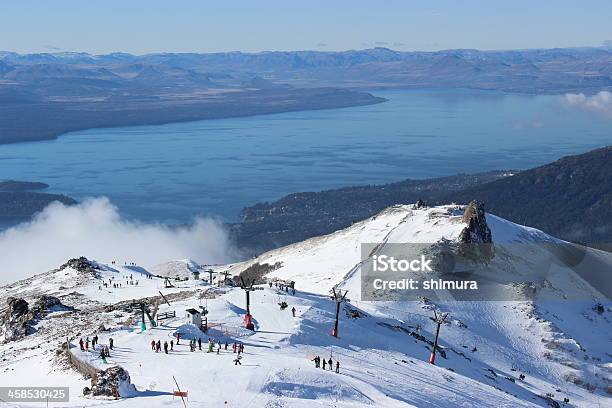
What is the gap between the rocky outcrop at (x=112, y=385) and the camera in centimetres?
3384

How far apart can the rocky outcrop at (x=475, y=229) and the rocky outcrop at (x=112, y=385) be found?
184 ft

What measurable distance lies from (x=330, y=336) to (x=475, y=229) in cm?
3965

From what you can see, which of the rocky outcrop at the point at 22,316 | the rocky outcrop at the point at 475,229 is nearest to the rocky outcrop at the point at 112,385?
the rocky outcrop at the point at 22,316

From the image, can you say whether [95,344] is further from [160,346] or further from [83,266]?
[83,266]

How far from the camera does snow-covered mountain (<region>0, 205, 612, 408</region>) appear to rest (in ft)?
122

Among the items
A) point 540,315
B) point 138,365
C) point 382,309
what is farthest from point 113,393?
point 540,315

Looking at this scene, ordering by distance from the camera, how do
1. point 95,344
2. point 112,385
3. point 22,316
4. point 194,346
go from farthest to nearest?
point 22,316, point 95,344, point 194,346, point 112,385

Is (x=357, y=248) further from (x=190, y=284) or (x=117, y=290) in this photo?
(x=117, y=290)

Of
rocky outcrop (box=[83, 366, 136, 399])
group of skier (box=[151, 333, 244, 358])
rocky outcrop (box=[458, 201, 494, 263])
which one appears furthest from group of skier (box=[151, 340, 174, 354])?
rocky outcrop (box=[458, 201, 494, 263])

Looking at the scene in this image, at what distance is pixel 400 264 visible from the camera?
264 feet

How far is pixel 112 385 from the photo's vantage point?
3403 cm

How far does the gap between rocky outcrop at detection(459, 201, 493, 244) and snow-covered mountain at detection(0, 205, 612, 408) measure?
809mm

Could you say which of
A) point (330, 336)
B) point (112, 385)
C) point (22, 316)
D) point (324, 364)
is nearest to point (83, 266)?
point (22, 316)

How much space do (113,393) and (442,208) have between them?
71.9 meters
